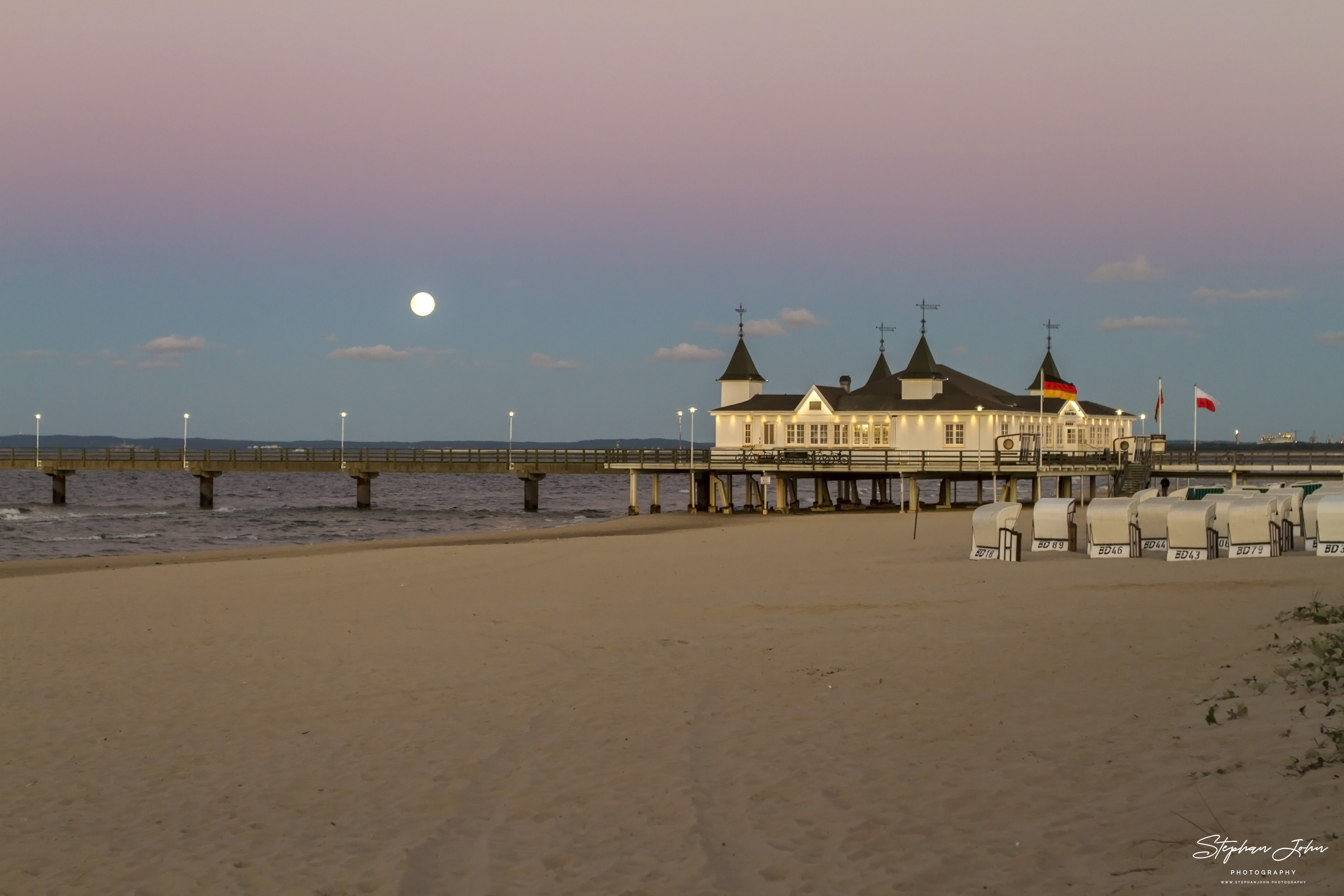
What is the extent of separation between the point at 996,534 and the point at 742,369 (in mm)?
35611

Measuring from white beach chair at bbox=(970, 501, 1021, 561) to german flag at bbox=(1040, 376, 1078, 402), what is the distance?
993 inches

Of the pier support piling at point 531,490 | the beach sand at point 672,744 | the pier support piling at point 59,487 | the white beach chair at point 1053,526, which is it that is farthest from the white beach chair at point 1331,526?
the pier support piling at point 59,487

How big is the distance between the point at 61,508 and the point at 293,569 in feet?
157

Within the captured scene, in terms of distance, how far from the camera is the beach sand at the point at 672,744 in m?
6.40

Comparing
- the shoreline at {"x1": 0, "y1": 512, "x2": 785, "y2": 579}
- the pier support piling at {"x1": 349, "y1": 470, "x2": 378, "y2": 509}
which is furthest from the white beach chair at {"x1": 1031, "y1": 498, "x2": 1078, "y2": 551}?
the pier support piling at {"x1": 349, "y1": 470, "x2": 378, "y2": 509}

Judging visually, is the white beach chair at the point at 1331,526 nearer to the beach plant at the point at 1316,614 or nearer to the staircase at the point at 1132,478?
the beach plant at the point at 1316,614

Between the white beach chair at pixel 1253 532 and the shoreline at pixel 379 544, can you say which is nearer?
the white beach chair at pixel 1253 532

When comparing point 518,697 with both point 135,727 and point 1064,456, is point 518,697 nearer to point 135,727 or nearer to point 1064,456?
point 135,727

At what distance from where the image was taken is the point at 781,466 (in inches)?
1916

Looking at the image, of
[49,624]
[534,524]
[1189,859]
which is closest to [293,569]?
[49,624]

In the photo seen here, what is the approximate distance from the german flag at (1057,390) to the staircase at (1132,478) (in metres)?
3.81

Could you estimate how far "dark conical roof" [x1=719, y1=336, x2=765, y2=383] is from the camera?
56.2m

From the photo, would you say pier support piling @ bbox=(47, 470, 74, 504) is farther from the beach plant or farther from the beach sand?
the beach plant

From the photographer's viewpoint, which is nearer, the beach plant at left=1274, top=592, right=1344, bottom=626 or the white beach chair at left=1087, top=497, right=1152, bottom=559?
the beach plant at left=1274, top=592, right=1344, bottom=626
